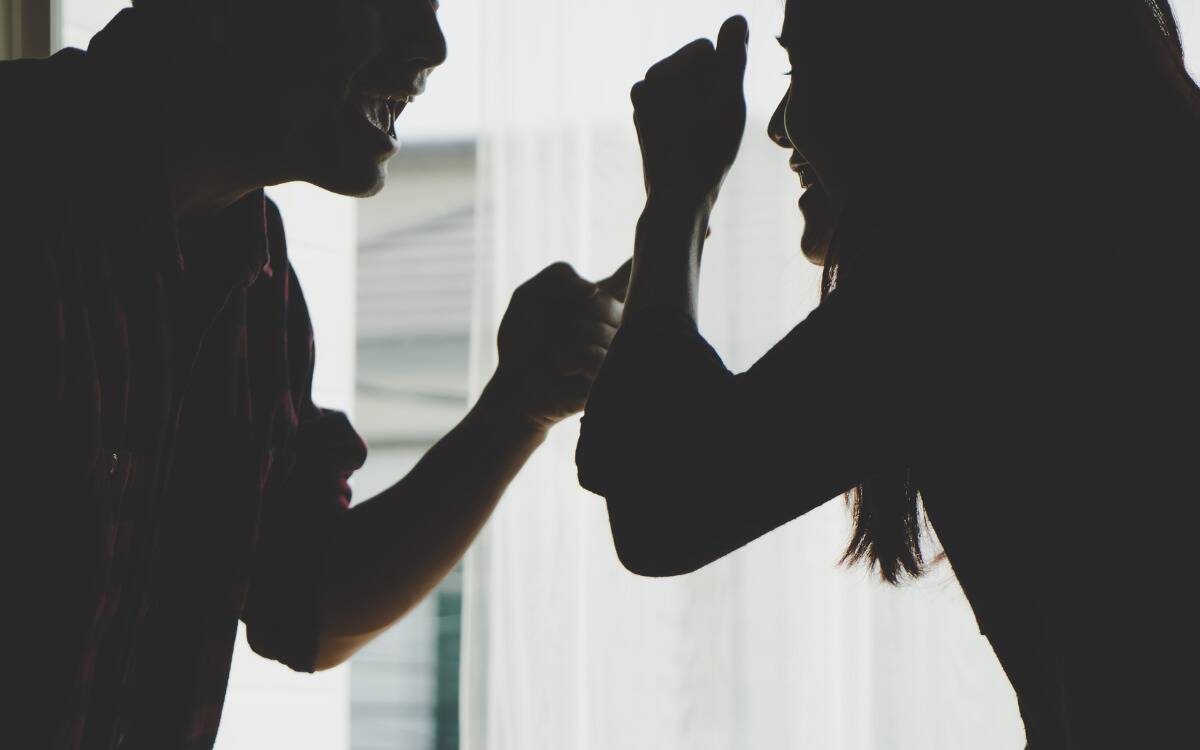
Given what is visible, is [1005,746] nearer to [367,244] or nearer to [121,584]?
[121,584]

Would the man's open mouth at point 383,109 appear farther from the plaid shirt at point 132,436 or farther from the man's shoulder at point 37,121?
the man's shoulder at point 37,121

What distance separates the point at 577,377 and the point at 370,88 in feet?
1.04

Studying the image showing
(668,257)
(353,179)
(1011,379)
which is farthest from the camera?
(353,179)

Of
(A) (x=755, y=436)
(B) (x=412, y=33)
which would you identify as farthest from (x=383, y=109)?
(A) (x=755, y=436)

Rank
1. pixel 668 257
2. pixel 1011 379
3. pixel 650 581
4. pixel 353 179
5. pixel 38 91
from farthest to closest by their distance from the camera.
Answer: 1. pixel 650 581
2. pixel 353 179
3. pixel 38 91
4. pixel 668 257
5. pixel 1011 379

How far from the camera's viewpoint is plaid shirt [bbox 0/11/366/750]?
719 millimetres

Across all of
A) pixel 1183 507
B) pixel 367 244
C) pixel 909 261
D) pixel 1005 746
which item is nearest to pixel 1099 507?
pixel 1183 507

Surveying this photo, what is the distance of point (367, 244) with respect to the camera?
2.07 m

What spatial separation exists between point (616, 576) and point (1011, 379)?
1164 mm

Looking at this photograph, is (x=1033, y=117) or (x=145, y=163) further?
(x=145, y=163)

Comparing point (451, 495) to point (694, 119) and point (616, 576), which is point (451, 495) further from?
point (616, 576)

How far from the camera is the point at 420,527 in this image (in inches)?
37.6

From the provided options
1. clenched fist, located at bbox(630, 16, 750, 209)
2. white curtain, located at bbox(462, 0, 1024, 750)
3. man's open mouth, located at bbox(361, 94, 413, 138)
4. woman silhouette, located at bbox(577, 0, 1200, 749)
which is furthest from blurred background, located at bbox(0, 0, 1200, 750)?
woman silhouette, located at bbox(577, 0, 1200, 749)

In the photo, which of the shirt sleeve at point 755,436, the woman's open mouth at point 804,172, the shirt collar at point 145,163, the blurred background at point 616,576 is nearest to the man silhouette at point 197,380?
the shirt collar at point 145,163
